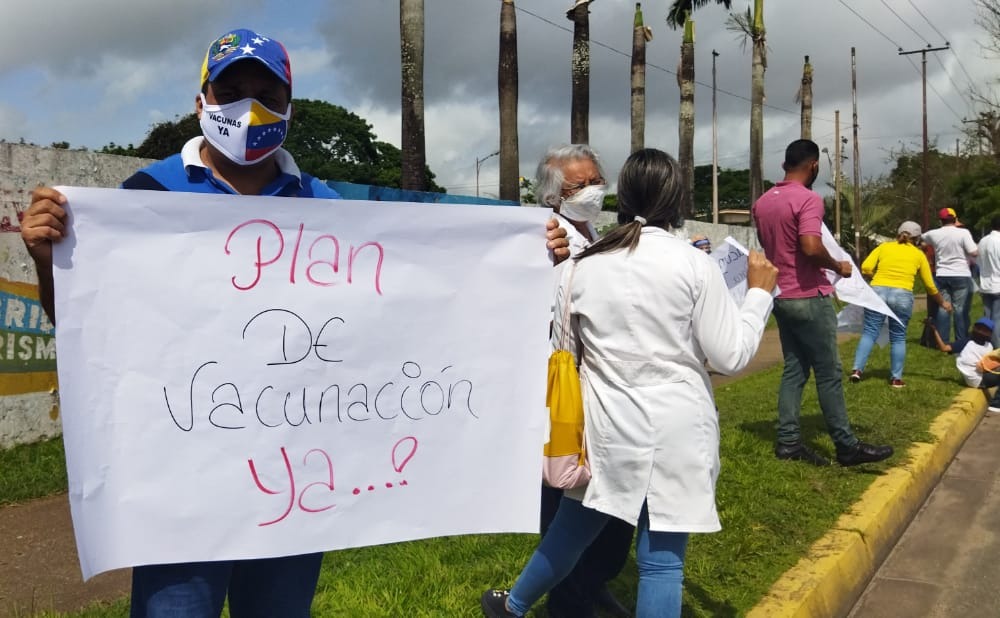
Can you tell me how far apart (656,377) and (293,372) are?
104 centimetres

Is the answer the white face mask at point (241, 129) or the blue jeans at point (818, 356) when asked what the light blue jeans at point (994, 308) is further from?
the white face mask at point (241, 129)

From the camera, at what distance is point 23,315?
18.9ft

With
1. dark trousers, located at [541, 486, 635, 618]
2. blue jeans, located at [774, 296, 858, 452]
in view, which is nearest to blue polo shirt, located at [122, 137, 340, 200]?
dark trousers, located at [541, 486, 635, 618]

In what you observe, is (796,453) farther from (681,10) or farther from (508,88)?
(681,10)

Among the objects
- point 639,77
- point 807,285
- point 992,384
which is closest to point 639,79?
point 639,77

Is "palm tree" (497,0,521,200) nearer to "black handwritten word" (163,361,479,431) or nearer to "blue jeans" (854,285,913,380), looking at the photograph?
"blue jeans" (854,285,913,380)

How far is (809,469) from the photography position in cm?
531

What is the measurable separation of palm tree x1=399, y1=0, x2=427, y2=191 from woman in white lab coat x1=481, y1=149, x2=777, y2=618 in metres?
7.98

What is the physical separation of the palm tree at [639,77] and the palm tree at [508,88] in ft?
18.5

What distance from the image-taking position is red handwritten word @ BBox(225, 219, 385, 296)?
2.04m

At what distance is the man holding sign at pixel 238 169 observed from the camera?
1952mm

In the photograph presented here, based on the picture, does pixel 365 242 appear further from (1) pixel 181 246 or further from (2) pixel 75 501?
(2) pixel 75 501

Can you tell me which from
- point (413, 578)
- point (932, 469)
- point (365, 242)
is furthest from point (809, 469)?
point (365, 242)

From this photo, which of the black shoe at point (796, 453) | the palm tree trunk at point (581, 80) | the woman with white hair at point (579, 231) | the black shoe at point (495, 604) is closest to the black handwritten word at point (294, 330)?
the woman with white hair at point (579, 231)
